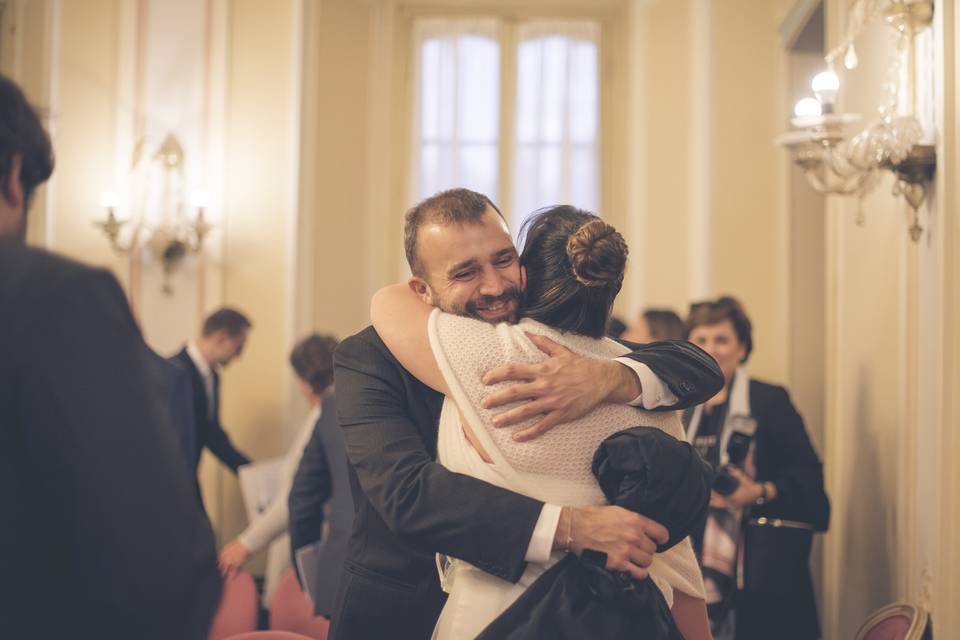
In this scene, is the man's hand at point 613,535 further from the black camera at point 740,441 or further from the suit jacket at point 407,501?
the black camera at point 740,441

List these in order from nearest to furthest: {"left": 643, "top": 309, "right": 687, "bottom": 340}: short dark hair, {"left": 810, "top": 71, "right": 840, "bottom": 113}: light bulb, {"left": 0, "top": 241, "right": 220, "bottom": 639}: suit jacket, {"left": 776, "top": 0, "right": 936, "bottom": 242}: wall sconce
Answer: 1. {"left": 0, "top": 241, "right": 220, "bottom": 639}: suit jacket
2. {"left": 776, "top": 0, "right": 936, "bottom": 242}: wall sconce
3. {"left": 810, "top": 71, "right": 840, "bottom": 113}: light bulb
4. {"left": 643, "top": 309, "right": 687, "bottom": 340}: short dark hair

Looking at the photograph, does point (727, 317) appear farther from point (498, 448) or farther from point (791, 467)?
point (498, 448)

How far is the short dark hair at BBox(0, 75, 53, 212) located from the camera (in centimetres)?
111

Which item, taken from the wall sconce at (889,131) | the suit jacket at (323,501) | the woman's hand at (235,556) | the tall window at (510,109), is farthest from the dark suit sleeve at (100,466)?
the tall window at (510,109)

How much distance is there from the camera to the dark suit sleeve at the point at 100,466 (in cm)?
100

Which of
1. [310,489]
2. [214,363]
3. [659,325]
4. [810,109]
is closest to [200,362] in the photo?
[214,363]

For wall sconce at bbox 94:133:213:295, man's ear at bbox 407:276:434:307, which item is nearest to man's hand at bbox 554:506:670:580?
man's ear at bbox 407:276:434:307

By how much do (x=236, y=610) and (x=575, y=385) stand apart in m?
2.22

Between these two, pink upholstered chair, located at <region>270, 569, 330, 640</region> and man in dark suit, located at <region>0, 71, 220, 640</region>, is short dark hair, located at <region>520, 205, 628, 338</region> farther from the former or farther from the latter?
pink upholstered chair, located at <region>270, 569, 330, 640</region>

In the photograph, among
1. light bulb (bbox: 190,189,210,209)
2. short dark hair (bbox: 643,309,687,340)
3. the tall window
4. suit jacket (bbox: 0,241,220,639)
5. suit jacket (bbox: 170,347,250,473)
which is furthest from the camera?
the tall window

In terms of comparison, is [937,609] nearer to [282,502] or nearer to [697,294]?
[282,502]

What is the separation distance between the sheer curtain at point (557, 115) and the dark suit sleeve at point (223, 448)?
2.51m

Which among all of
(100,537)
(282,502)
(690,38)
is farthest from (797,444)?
(690,38)

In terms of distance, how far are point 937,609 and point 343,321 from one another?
4230mm
